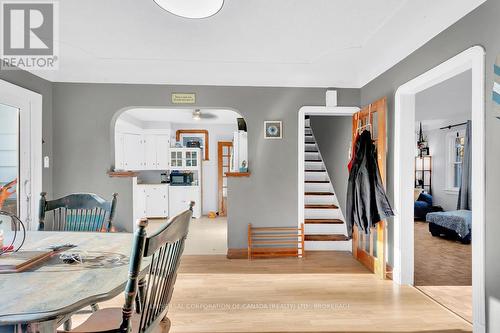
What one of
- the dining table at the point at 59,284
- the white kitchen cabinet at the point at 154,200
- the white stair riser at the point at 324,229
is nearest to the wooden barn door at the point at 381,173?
the white stair riser at the point at 324,229

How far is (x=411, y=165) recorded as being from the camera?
2.88 metres

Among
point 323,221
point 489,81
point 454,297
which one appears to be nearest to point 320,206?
point 323,221

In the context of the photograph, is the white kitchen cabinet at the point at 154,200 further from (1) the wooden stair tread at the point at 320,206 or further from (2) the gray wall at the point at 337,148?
(2) the gray wall at the point at 337,148

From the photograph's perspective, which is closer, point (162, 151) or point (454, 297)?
point (454, 297)

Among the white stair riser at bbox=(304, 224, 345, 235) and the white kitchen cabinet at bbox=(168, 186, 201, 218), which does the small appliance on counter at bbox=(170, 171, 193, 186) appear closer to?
the white kitchen cabinet at bbox=(168, 186, 201, 218)

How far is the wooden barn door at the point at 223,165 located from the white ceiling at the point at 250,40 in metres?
3.53

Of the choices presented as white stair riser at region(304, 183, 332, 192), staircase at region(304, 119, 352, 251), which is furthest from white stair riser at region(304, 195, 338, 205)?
white stair riser at region(304, 183, 332, 192)

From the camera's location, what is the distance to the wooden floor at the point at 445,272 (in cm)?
253

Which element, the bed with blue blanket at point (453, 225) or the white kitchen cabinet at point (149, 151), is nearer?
the bed with blue blanket at point (453, 225)

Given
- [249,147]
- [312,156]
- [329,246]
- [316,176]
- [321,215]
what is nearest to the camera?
[249,147]

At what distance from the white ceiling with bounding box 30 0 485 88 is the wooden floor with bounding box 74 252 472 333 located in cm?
233

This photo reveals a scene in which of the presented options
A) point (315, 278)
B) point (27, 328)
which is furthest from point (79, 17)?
point (315, 278)

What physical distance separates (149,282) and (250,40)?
7.80 ft

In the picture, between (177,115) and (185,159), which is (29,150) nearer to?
(177,115)
